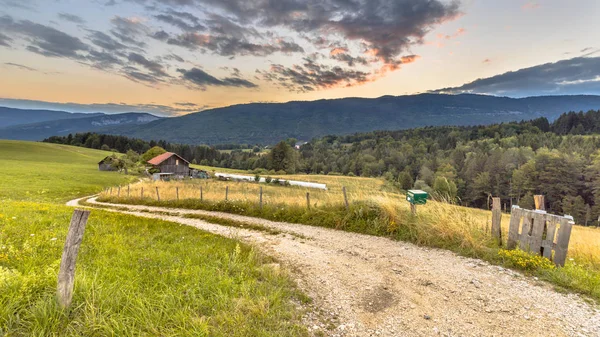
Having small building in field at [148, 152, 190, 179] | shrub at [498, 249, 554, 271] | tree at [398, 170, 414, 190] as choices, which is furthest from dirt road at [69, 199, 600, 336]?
tree at [398, 170, 414, 190]

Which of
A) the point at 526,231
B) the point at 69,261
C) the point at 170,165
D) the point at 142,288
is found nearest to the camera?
the point at 69,261

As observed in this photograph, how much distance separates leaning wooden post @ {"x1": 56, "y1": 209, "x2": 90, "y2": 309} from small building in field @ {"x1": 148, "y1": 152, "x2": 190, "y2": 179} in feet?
229

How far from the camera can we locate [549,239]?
7688mm

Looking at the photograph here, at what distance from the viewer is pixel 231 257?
24.0 feet

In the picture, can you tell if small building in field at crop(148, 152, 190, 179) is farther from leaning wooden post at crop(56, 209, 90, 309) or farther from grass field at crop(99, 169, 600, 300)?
leaning wooden post at crop(56, 209, 90, 309)

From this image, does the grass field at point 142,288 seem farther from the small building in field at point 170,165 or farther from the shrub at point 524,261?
the small building in field at point 170,165

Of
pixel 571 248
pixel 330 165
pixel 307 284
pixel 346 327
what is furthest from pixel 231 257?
pixel 330 165

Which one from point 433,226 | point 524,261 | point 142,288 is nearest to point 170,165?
point 433,226

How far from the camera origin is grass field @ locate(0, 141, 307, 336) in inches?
154

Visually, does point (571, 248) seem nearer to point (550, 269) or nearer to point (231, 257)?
point (550, 269)

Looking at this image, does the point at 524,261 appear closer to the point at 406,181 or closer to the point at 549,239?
the point at 549,239

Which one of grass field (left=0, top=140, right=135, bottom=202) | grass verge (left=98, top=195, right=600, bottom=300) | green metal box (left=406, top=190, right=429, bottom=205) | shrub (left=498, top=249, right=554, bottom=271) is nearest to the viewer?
grass verge (left=98, top=195, right=600, bottom=300)

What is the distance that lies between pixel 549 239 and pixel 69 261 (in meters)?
11.3

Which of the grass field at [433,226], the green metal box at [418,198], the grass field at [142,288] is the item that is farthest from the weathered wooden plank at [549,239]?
the grass field at [142,288]
